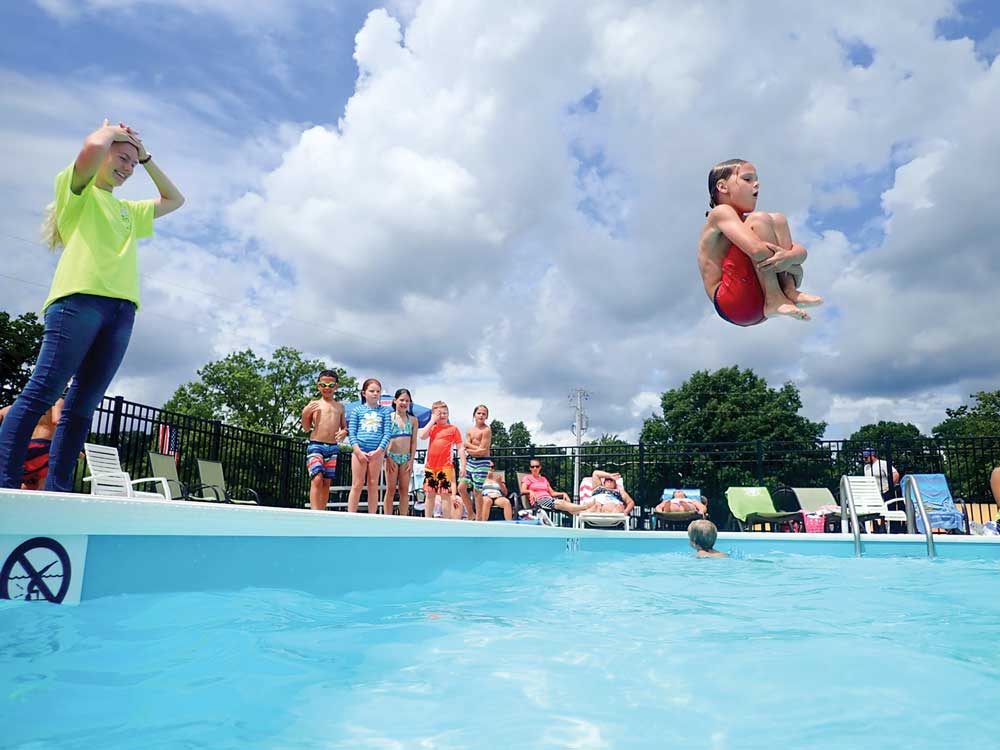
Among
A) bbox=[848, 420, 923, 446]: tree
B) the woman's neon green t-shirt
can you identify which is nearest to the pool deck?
the woman's neon green t-shirt

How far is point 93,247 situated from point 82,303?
28 cm

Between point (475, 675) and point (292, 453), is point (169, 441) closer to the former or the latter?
point (292, 453)

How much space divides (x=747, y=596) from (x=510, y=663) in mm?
2714

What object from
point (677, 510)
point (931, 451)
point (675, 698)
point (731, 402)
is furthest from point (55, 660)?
point (731, 402)

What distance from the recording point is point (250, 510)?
10.3 ft

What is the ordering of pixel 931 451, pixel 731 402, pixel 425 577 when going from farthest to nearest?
pixel 731 402 → pixel 931 451 → pixel 425 577

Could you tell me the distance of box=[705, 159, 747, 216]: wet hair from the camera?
10.2ft

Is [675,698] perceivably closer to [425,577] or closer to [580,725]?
[580,725]

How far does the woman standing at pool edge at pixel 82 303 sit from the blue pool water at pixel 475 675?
1010 millimetres

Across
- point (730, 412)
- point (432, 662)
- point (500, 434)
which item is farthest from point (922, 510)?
point (500, 434)

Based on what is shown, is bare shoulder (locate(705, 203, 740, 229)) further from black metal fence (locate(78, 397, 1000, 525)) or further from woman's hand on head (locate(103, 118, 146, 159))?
black metal fence (locate(78, 397, 1000, 525))

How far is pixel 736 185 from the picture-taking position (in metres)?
3.05

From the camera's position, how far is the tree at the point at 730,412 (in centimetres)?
3950

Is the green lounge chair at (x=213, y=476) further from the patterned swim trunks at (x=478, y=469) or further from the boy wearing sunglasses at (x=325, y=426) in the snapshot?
the patterned swim trunks at (x=478, y=469)
